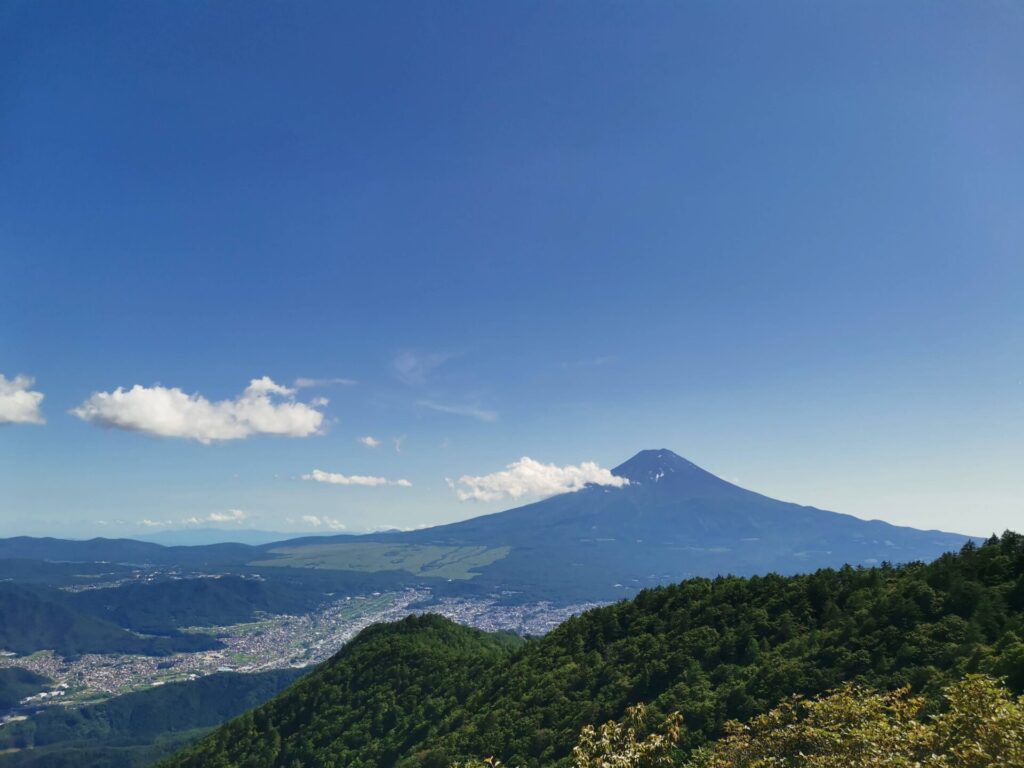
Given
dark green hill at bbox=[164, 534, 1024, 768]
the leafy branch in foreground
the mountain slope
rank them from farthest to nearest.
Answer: the mountain slope
dark green hill at bbox=[164, 534, 1024, 768]
the leafy branch in foreground

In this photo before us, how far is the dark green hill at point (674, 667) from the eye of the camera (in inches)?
1586

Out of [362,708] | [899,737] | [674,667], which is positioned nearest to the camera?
[899,737]

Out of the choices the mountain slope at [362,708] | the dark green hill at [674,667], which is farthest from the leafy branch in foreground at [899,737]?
the mountain slope at [362,708]

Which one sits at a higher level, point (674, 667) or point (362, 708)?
point (674, 667)

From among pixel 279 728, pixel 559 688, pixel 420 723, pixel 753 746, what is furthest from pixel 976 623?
pixel 279 728

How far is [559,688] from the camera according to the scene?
201 ft

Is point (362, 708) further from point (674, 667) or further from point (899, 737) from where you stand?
point (899, 737)

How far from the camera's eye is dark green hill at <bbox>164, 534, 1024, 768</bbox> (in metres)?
40.3

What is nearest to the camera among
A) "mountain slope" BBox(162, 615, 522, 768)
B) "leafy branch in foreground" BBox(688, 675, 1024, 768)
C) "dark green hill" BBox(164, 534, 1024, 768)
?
"leafy branch in foreground" BBox(688, 675, 1024, 768)

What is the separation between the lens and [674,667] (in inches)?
2125

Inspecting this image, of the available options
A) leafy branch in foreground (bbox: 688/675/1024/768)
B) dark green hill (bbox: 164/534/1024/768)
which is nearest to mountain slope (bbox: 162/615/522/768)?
dark green hill (bbox: 164/534/1024/768)

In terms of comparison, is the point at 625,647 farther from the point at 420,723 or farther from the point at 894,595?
the point at 420,723

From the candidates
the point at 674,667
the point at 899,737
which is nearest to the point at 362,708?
the point at 674,667

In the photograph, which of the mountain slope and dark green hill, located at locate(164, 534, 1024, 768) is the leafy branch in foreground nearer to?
dark green hill, located at locate(164, 534, 1024, 768)
